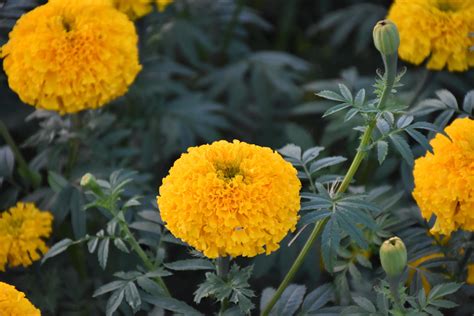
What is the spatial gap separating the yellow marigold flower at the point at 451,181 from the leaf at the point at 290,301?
1.08 ft

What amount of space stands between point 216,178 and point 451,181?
487 millimetres

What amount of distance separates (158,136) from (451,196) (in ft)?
3.96

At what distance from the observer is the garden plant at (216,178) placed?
1308 millimetres

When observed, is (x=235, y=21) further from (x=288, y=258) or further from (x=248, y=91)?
(x=288, y=258)

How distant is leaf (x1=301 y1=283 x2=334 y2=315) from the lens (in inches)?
61.4

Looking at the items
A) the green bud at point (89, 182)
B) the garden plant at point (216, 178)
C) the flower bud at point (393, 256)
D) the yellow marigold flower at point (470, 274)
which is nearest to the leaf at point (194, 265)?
the garden plant at point (216, 178)

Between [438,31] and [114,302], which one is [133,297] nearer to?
[114,302]

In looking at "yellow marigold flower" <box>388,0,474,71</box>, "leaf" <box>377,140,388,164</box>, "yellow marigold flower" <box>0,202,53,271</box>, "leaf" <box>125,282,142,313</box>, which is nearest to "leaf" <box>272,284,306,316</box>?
"leaf" <box>125,282,142,313</box>

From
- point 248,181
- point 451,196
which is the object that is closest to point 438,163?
point 451,196

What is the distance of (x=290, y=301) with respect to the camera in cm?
159

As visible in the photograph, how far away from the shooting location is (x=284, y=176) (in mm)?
1310

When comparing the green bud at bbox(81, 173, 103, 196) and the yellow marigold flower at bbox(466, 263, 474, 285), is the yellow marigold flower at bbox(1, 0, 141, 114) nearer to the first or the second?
the green bud at bbox(81, 173, 103, 196)

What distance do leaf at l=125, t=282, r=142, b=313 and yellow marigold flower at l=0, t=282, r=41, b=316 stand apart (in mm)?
190

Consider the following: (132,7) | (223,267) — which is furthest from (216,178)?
(132,7)
